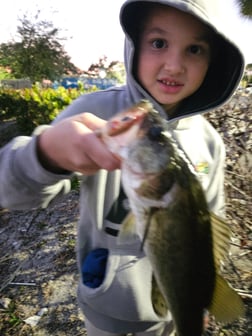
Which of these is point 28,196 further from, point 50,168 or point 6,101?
point 6,101

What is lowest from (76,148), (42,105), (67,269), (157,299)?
(67,269)

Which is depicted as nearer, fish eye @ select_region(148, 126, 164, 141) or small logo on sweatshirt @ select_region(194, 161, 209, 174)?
fish eye @ select_region(148, 126, 164, 141)

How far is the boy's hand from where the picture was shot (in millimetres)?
1055

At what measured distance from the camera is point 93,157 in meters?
1.07

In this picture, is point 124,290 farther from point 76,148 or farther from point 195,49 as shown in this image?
point 195,49

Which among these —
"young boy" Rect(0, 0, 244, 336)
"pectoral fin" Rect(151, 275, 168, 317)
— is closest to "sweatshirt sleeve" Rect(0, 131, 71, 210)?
"young boy" Rect(0, 0, 244, 336)

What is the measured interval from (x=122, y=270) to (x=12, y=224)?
4.07 meters

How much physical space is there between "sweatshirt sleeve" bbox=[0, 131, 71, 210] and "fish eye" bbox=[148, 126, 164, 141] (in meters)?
0.37

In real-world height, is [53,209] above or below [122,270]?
below

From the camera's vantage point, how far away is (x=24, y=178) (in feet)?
4.14

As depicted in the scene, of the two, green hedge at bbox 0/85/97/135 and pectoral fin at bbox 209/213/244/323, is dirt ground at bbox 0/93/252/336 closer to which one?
pectoral fin at bbox 209/213/244/323

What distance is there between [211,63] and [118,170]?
79 centimetres

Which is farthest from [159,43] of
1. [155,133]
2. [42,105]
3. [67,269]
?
[42,105]

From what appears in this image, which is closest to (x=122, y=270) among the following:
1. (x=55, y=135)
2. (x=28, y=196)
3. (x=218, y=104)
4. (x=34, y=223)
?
(x=28, y=196)
